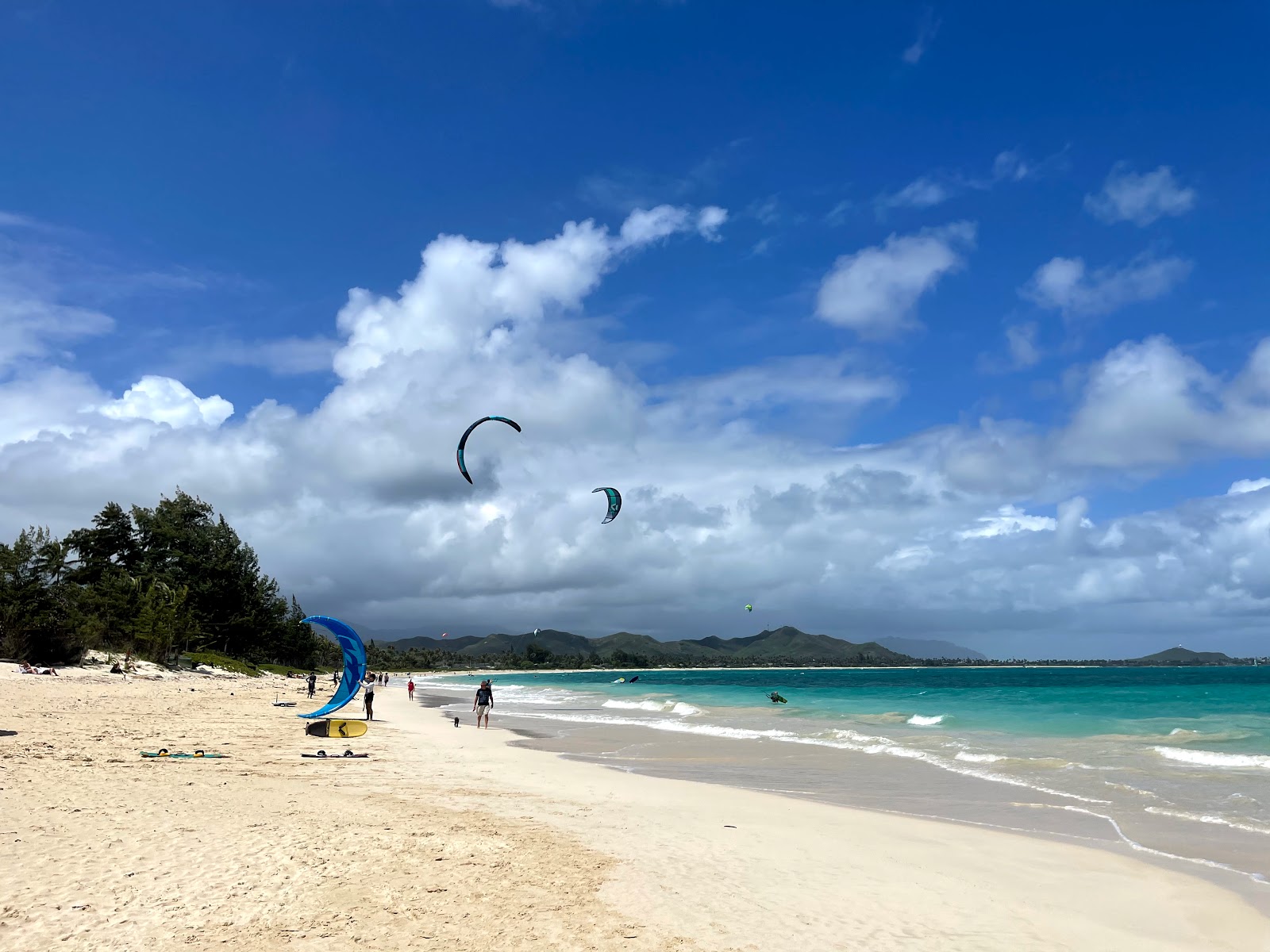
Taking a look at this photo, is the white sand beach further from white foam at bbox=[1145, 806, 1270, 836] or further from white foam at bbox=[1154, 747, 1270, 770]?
white foam at bbox=[1154, 747, 1270, 770]

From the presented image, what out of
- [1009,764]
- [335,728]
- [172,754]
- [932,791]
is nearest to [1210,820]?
[932,791]

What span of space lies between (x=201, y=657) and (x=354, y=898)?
5908 centimetres

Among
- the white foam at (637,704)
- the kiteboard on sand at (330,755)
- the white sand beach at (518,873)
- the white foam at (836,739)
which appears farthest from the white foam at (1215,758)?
the white foam at (637,704)

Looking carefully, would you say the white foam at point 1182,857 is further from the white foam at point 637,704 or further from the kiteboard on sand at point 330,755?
the white foam at point 637,704

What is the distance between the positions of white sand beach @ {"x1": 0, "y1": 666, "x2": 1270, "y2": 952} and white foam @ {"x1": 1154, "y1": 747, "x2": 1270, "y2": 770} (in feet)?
36.4

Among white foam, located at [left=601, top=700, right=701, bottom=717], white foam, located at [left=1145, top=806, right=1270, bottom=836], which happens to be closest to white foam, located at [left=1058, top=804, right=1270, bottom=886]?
white foam, located at [left=1145, top=806, right=1270, bottom=836]

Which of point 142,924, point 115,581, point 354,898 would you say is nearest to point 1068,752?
point 354,898

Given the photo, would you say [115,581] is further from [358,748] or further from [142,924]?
[142,924]

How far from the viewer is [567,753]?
19.9 m

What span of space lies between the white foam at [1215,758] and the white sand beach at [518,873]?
36.4 feet

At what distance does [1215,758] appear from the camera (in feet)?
60.8

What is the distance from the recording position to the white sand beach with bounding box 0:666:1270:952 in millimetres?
5801

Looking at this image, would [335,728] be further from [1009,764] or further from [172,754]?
[1009,764]

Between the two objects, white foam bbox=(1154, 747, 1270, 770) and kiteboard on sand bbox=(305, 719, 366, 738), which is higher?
kiteboard on sand bbox=(305, 719, 366, 738)
